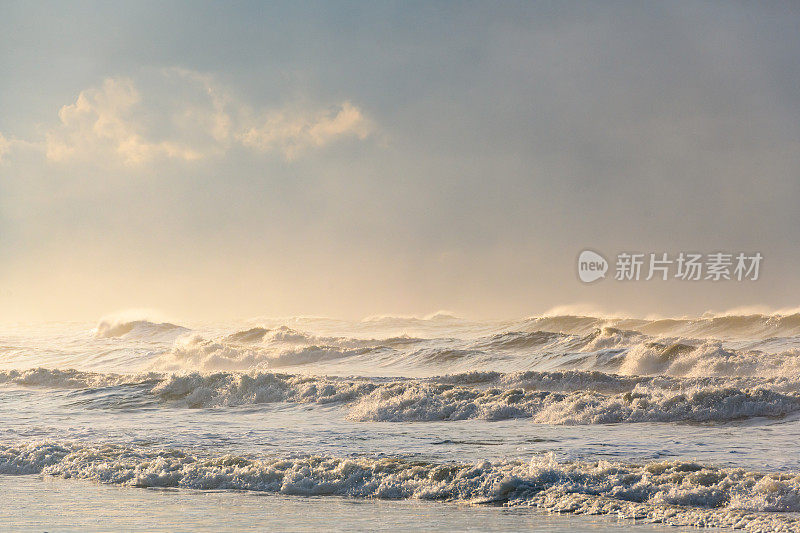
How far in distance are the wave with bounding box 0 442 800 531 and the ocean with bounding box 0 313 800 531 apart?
3cm

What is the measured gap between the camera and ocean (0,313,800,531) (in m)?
10.0

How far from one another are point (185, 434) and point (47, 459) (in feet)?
11.8

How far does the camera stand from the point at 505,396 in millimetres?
20781

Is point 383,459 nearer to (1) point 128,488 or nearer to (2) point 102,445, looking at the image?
(1) point 128,488

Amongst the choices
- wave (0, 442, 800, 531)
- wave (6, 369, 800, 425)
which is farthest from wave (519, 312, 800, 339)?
wave (0, 442, 800, 531)

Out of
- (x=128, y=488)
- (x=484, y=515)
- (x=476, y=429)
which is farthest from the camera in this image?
(x=476, y=429)

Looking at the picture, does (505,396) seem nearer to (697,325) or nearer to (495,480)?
(495,480)

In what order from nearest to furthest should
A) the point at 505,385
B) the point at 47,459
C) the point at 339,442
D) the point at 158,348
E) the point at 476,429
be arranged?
1. the point at 47,459
2. the point at 339,442
3. the point at 476,429
4. the point at 505,385
5. the point at 158,348

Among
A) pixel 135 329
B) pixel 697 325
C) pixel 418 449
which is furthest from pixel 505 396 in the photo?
pixel 135 329

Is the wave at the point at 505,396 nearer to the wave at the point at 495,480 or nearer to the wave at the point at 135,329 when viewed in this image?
the wave at the point at 495,480

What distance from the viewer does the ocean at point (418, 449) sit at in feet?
32.9

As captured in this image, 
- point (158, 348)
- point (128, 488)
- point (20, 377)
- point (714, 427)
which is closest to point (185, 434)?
point (128, 488)

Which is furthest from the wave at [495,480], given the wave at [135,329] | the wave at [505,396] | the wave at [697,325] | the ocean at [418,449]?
the wave at [135,329]

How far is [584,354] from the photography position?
34406 mm
